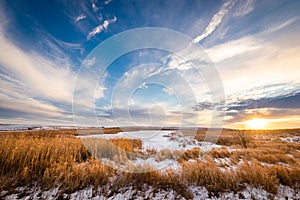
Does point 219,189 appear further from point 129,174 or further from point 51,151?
point 51,151

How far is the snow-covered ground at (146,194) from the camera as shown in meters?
3.00

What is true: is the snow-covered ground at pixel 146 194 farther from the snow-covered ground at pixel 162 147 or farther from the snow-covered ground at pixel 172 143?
the snow-covered ground at pixel 172 143

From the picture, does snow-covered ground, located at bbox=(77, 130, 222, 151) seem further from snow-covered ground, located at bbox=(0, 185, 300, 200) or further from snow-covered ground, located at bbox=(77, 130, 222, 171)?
snow-covered ground, located at bbox=(0, 185, 300, 200)

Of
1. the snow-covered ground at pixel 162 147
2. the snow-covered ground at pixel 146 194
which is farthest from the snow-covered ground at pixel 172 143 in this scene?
the snow-covered ground at pixel 146 194

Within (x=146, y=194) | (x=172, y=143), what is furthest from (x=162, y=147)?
(x=146, y=194)

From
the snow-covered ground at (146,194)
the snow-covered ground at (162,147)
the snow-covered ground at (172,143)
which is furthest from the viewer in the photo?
the snow-covered ground at (172,143)

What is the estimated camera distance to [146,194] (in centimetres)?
329

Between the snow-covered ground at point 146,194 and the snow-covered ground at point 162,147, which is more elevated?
the snow-covered ground at point 162,147

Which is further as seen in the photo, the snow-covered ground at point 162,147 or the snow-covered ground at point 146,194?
the snow-covered ground at point 162,147

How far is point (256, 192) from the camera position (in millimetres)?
3451

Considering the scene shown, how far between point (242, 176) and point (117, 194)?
323 centimetres

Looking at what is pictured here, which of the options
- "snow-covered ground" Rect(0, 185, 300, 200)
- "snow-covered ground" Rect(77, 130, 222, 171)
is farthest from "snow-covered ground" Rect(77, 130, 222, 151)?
Result: "snow-covered ground" Rect(0, 185, 300, 200)

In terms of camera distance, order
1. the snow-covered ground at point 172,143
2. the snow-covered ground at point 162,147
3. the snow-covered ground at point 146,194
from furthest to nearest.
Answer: the snow-covered ground at point 172,143 → the snow-covered ground at point 162,147 → the snow-covered ground at point 146,194

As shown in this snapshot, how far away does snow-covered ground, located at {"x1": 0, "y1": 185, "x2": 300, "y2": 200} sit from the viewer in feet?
9.86
